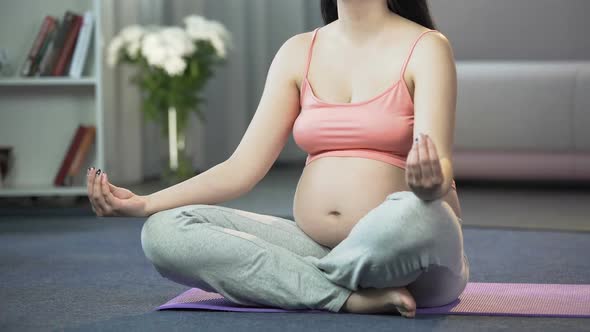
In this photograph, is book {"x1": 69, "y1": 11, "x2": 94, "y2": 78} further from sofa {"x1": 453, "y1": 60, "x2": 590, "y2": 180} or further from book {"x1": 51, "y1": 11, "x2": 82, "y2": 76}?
sofa {"x1": 453, "y1": 60, "x2": 590, "y2": 180}

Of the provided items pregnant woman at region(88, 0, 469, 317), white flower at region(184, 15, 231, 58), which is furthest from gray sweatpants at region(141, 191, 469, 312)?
white flower at region(184, 15, 231, 58)

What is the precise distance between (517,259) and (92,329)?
1.22m

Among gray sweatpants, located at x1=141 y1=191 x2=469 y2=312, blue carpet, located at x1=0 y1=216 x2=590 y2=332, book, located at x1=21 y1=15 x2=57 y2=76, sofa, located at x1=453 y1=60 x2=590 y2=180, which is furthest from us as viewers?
sofa, located at x1=453 y1=60 x2=590 y2=180

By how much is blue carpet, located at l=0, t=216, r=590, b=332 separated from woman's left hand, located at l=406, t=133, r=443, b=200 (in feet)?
0.94

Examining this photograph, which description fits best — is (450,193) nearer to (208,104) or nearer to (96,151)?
(96,151)

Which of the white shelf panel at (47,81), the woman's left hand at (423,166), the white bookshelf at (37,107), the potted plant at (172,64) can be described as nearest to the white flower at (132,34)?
the potted plant at (172,64)

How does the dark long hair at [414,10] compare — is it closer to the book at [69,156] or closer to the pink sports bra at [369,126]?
the pink sports bra at [369,126]

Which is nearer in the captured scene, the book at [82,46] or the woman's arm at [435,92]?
the woman's arm at [435,92]

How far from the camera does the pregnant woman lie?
156 centimetres

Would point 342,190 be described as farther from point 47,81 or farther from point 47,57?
point 47,57

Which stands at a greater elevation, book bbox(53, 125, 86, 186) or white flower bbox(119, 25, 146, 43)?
white flower bbox(119, 25, 146, 43)

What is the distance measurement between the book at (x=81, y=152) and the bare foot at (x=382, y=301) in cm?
238

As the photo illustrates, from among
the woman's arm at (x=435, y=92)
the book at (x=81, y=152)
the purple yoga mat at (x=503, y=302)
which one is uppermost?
the woman's arm at (x=435, y=92)

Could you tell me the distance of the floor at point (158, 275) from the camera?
1.63 m
